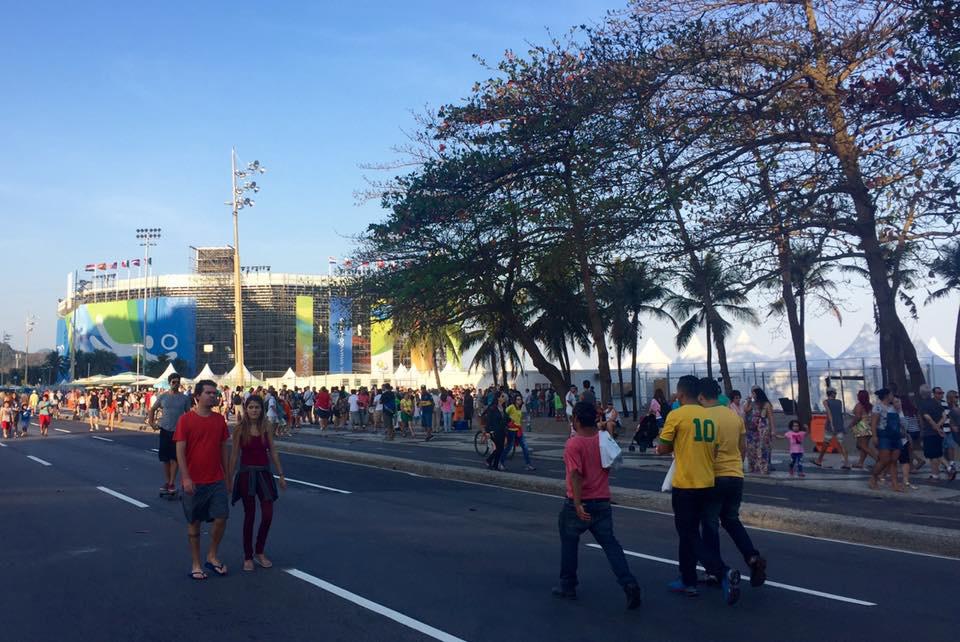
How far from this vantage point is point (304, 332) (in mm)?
99375

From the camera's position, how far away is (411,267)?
27234mm

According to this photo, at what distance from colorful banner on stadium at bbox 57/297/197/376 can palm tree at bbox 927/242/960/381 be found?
8080 cm

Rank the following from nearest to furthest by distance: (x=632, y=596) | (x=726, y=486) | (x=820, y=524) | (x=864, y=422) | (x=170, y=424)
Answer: (x=632, y=596), (x=726, y=486), (x=820, y=524), (x=170, y=424), (x=864, y=422)

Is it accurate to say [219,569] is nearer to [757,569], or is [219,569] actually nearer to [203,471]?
[203,471]

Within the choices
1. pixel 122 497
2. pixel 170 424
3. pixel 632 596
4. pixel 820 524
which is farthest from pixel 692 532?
pixel 122 497

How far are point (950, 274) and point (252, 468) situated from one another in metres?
30.5

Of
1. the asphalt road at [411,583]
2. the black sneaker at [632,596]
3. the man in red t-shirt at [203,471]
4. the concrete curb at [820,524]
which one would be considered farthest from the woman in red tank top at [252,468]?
the concrete curb at [820,524]

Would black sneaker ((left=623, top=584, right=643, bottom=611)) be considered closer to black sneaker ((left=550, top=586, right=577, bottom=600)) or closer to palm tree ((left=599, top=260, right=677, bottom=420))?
black sneaker ((left=550, top=586, right=577, bottom=600))

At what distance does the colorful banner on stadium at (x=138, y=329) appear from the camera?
336 feet

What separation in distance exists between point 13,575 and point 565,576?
5.03 metres

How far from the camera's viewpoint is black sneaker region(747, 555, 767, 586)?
7152mm

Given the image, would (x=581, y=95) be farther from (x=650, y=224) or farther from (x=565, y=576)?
(x=565, y=576)

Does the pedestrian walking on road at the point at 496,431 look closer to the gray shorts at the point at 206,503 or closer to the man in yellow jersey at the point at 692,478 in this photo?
the gray shorts at the point at 206,503

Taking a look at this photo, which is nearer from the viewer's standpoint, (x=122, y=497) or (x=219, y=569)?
(x=219, y=569)
